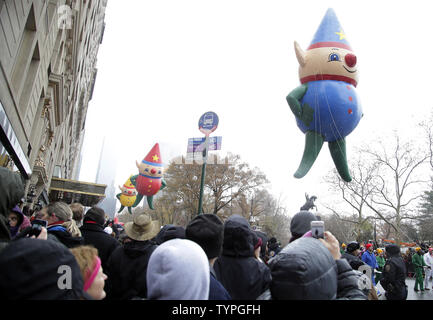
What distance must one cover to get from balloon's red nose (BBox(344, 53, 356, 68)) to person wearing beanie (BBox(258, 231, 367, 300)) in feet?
15.2

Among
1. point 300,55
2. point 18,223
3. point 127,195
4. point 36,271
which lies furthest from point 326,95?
point 127,195

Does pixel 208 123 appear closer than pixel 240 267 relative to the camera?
No

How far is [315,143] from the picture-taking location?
5527mm

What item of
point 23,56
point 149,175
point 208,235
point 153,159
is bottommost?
point 208,235

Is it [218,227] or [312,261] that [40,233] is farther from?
[312,261]

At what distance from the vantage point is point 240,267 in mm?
2670

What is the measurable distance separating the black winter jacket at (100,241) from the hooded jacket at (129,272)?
68 cm

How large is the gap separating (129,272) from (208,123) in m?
6.61

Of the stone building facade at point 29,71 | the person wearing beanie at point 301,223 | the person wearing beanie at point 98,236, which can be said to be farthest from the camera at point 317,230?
the stone building facade at point 29,71

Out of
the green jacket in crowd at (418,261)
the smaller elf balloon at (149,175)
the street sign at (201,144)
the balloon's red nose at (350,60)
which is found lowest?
the green jacket in crowd at (418,261)

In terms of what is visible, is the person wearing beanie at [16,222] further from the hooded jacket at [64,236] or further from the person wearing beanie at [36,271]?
the person wearing beanie at [36,271]

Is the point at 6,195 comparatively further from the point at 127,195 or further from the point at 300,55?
the point at 127,195

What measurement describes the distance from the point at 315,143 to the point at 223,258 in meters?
3.55

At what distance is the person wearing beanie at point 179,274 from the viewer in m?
1.67
